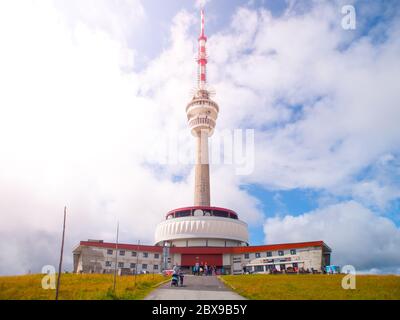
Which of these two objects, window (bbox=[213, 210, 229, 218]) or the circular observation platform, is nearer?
the circular observation platform

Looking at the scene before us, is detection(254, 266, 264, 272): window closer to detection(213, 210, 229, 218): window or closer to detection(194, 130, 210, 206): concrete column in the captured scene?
detection(213, 210, 229, 218): window

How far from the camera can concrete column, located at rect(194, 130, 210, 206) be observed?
8062cm

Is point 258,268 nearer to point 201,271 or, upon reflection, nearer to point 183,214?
point 201,271

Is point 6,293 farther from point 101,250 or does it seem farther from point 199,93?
point 199,93

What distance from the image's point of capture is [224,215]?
80312 mm

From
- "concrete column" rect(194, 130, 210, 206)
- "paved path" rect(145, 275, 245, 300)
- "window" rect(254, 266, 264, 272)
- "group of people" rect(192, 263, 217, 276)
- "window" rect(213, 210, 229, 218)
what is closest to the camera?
"paved path" rect(145, 275, 245, 300)

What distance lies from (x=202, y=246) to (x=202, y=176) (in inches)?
675

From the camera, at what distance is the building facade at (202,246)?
213ft

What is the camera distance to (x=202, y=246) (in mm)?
75438

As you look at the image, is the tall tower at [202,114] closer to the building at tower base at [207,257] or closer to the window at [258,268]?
the building at tower base at [207,257]

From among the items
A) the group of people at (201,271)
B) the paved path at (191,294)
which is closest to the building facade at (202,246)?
the group of people at (201,271)

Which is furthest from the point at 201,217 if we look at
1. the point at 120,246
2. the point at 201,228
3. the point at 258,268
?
the point at 120,246

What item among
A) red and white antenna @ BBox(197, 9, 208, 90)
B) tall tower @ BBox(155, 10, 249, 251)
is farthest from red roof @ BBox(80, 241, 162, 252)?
red and white antenna @ BBox(197, 9, 208, 90)
